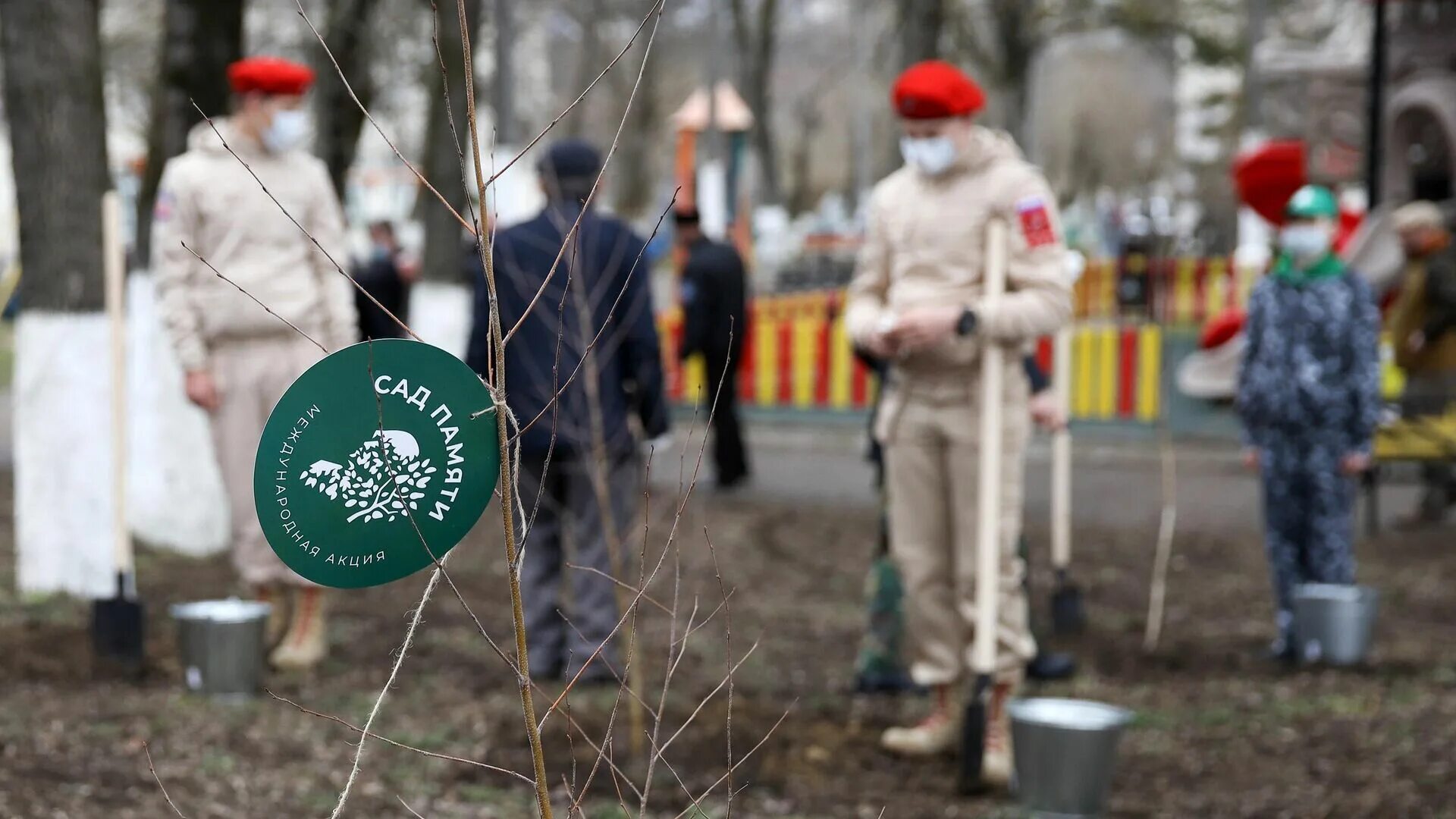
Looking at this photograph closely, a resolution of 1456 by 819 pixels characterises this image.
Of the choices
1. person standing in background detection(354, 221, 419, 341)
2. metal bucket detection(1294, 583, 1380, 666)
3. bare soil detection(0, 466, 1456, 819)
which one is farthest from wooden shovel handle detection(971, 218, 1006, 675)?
person standing in background detection(354, 221, 419, 341)

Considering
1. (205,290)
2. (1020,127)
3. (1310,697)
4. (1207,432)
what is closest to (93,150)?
(205,290)

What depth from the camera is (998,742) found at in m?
4.99

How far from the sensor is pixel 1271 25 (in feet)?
126

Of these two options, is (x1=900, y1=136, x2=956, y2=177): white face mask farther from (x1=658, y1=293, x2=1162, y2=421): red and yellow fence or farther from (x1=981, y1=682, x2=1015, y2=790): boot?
(x1=658, y1=293, x2=1162, y2=421): red and yellow fence

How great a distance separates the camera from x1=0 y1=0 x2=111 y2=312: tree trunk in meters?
7.01

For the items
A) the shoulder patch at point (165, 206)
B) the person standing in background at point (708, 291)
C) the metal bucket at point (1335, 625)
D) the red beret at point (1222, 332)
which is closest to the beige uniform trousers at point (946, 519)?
the metal bucket at point (1335, 625)

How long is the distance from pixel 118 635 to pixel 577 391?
1650 millimetres

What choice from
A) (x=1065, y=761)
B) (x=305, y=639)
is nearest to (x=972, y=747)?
(x=1065, y=761)

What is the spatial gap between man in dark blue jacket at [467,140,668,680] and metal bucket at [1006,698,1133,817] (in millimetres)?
1579

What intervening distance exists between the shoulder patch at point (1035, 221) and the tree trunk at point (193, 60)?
4.95 meters

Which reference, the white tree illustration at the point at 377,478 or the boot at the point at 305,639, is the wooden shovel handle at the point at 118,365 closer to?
the boot at the point at 305,639

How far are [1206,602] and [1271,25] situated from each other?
109 ft

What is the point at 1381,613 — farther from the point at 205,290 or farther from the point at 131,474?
the point at 131,474

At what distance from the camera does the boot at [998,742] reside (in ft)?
16.0
